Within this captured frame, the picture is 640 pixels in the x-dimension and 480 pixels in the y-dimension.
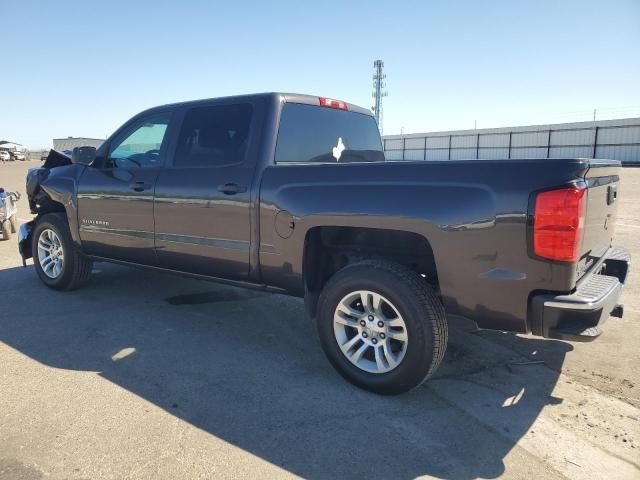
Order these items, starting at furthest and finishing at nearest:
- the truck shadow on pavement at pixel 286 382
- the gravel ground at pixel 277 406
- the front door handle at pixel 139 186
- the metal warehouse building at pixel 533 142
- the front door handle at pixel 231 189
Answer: the metal warehouse building at pixel 533 142
the front door handle at pixel 139 186
the front door handle at pixel 231 189
the truck shadow on pavement at pixel 286 382
the gravel ground at pixel 277 406

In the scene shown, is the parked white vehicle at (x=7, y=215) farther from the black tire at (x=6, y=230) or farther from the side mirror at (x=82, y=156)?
the side mirror at (x=82, y=156)

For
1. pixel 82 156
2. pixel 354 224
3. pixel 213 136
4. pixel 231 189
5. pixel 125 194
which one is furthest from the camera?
pixel 82 156

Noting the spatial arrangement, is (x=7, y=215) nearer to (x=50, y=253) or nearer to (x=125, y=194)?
(x=50, y=253)

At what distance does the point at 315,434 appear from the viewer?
9.01ft

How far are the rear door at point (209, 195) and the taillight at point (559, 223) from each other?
80.1 inches

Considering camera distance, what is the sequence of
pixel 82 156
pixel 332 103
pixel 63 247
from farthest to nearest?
pixel 63 247, pixel 82 156, pixel 332 103

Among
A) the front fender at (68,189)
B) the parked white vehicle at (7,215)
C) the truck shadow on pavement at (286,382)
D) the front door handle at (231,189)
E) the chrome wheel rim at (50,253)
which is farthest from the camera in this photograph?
the parked white vehicle at (7,215)

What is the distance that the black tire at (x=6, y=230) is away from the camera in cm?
861

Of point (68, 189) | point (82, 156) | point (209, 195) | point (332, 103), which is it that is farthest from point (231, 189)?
point (68, 189)

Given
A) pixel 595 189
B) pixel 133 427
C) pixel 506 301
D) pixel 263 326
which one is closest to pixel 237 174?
pixel 263 326

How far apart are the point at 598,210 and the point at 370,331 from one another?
5.19 ft

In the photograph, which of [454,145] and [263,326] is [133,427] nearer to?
[263,326]

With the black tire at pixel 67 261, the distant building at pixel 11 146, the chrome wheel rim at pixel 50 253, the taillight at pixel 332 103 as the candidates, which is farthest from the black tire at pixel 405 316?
the distant building at pixel 11 146

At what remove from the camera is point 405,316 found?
9.89ft
